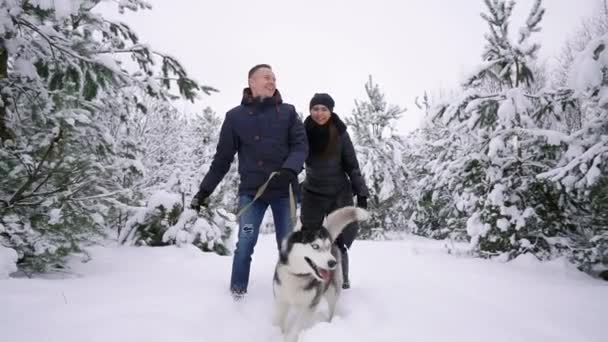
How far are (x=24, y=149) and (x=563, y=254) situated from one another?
294 inches

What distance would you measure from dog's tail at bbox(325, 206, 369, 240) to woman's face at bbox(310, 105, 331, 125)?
3.43ft

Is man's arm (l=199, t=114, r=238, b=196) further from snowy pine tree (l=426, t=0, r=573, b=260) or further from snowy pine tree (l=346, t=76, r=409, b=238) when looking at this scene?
snowy pine tree (l=346, t=76, r=409, b=238)

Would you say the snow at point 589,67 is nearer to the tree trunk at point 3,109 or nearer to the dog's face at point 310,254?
the dog's face at point 310,254

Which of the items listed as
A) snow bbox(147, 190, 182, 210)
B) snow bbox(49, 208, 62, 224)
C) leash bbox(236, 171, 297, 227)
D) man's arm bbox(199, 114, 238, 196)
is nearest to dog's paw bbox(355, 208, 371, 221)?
leash bbox(236, 171, 297, 227)

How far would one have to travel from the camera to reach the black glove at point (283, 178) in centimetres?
301

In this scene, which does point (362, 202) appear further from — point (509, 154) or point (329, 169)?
point (509, 154)

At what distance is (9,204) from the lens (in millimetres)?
2986

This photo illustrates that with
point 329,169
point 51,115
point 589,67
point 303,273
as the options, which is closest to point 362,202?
point 329,169

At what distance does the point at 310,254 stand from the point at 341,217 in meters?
0.65

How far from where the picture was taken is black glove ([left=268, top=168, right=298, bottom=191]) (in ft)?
9.88

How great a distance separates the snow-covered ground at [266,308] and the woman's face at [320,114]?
1881 mm

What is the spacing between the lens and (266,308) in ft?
10.5

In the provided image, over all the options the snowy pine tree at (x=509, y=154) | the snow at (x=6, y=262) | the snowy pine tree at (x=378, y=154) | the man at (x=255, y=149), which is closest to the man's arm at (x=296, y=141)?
the man at (x=255, y=149)

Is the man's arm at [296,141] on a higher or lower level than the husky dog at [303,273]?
higher
